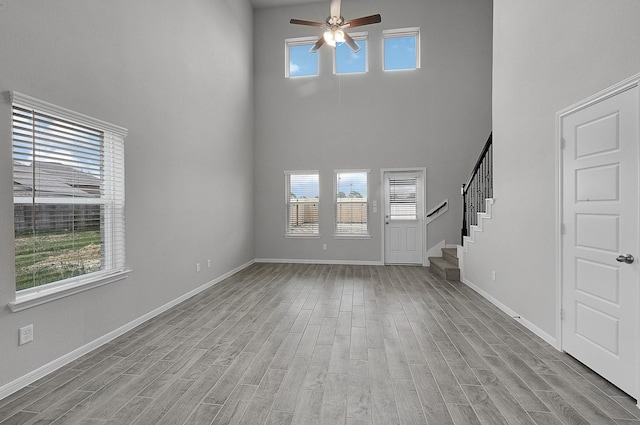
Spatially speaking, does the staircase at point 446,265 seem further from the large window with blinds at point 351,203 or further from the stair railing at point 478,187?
the large window with blinds at point 351,203

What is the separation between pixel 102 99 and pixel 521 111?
4460 millimetres

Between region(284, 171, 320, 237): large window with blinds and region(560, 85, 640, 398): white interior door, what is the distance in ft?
16.8

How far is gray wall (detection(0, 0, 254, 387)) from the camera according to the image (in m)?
2.41

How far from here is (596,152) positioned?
2561 mm

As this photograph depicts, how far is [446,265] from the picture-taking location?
5977mm

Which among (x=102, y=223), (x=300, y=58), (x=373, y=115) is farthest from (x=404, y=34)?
(x=102, y=223)

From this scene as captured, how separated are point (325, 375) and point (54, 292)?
89.6 inches

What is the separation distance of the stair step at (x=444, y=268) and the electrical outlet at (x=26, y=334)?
5493 millimetres

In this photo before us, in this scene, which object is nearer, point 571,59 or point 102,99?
point 571,59

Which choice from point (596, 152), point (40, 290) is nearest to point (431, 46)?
point (596, 152)

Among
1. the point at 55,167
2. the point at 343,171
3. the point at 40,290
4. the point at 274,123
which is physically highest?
the point at 274,123

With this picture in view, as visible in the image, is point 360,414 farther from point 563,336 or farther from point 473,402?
point 563,336

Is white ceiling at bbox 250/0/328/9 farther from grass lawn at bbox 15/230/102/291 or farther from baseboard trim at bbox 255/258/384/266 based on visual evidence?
grass lawn at bbox 15/230/102/291

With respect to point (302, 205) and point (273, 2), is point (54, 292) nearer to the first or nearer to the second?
point (302, 205)
